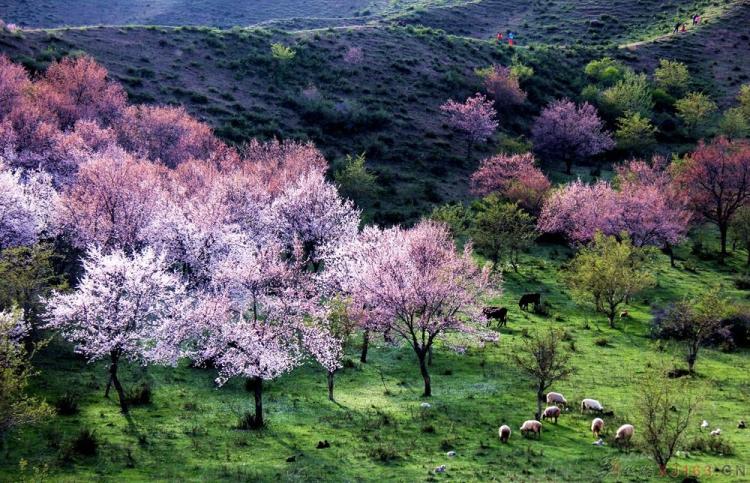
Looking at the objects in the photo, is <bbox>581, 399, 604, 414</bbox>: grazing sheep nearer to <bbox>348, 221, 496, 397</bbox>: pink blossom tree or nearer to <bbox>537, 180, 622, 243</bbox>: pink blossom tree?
<bbox>348, 221, 496, 397</bbox>: pink blossom tree

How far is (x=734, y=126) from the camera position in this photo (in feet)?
352

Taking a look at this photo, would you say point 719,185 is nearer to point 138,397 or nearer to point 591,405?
point 591,405

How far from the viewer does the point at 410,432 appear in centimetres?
2944

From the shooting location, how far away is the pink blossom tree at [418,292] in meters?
34.5

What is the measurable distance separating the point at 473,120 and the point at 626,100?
34761 millimetres

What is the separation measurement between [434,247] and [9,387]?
27085mm

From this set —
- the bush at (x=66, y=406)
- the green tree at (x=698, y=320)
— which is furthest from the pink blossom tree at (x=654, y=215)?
the bush at (x=66, y=406)

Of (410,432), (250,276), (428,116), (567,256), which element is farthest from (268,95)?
(410,432)

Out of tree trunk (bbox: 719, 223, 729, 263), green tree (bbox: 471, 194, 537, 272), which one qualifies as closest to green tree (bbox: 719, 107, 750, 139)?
tree trunk (bbox: 719, 223, 729, 263)

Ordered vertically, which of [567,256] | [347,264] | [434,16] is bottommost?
[567,256]

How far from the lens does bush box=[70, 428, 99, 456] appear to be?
84.4 ft

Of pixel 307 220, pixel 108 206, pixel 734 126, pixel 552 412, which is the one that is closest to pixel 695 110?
pixel 734 126

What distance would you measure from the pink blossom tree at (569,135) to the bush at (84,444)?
8924cm

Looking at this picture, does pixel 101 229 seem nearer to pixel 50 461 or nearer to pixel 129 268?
pixel 129 268
